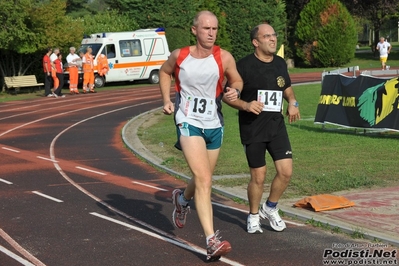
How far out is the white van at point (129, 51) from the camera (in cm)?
3750

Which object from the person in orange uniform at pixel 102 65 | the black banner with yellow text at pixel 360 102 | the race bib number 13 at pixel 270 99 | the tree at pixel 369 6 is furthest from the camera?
the tree at pixel 369 6

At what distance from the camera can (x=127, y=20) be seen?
45656 millimetres

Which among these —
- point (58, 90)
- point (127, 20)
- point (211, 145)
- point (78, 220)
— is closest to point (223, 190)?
point (78, 220)

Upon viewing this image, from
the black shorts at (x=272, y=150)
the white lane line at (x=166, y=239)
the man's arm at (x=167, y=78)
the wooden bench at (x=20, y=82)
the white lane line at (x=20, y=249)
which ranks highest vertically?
the man's arm at (x=167, y=78)

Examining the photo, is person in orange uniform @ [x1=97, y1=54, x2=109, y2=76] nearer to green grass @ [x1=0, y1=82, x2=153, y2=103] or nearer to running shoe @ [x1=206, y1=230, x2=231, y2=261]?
green grass @ [x1=0, y1=82, x2=153, y2=103]

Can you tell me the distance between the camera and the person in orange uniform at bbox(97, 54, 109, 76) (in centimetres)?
3638

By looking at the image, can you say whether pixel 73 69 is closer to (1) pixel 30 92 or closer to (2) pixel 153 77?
(1) pixel 30 92

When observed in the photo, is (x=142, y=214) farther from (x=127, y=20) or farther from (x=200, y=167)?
(x=127, y=20)

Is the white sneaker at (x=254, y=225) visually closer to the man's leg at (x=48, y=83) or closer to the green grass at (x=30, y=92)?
the green grass at (x=30, y=92)

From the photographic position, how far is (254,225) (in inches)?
334

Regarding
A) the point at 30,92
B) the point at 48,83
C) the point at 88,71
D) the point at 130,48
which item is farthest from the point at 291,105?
the point at 130,48

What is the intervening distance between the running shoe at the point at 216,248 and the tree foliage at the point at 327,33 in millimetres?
43142

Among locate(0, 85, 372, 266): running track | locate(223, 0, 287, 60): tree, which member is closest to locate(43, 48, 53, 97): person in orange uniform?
locate(0, 85, 372, 266): running track

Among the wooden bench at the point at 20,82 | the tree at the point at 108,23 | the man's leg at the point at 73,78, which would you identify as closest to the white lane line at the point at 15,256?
the man's leg at the point at 73,78
